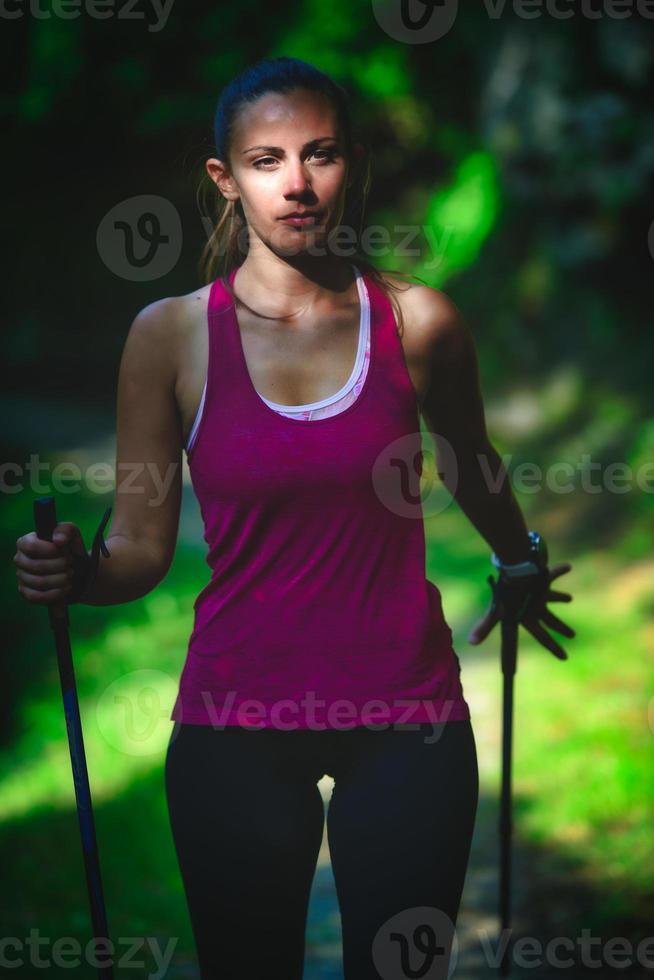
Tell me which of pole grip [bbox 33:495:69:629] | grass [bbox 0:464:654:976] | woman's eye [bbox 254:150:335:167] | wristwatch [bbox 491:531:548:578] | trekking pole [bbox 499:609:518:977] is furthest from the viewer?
grass [bbox 0:464:654:976]

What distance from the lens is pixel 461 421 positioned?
6.66 ft

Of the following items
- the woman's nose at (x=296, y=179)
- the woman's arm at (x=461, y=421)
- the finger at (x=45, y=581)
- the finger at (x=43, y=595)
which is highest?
the woman's nose at (x=296, y=179)

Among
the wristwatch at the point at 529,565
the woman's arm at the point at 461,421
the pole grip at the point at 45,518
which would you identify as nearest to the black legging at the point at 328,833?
the pole grip at the point at 45,518

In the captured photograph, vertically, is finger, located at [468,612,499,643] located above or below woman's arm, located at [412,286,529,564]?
below

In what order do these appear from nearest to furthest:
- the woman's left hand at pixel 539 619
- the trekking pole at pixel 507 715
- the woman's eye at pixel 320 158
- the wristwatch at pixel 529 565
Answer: the woman's eye at pixel 320 158 < the wristwatch at pixel 529 565 < the woman's left hand at pixel 539 619 < the trekking pole at pixel 507 715

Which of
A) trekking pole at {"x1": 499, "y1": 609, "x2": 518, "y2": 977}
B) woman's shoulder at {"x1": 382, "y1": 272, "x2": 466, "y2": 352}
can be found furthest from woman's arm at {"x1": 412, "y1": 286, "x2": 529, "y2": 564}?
trekking pole at {"x1": 499, "y1": 609, "x2": 518, "y2": 977}

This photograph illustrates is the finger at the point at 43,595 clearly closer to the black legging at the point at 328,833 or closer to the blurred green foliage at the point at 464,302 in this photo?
the black legging at the point at 328,833

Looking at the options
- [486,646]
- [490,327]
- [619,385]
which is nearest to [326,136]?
[486,646]

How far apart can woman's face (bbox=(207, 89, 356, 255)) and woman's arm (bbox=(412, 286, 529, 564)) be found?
0.81ft

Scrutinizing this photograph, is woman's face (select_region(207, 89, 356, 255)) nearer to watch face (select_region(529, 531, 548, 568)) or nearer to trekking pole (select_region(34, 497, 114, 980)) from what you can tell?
trekking pole (select_region(34, 497, 114, 980))

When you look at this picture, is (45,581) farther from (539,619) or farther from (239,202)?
(539,619)

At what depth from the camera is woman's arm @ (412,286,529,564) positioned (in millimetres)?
1899

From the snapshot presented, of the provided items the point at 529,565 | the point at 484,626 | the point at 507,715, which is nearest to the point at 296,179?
the point at 529,565

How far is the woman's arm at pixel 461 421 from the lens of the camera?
1.90 m
